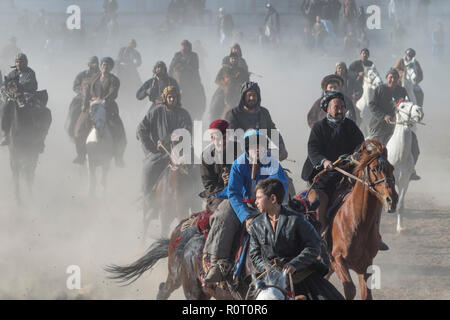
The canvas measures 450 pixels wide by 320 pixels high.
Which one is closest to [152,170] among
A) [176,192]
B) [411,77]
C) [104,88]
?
[176,192]

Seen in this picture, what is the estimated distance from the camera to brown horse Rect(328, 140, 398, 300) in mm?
8312

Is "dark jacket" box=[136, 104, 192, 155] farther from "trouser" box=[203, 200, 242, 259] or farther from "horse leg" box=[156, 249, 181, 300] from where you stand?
"trouser" box=[203, 200, 242, 259]

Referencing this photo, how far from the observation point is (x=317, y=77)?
1270 inches

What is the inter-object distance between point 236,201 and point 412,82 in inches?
567

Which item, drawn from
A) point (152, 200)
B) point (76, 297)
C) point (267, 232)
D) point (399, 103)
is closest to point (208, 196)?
point (267, 232)

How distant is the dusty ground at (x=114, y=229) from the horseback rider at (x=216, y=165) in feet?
10.1

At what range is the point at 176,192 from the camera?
488 inches

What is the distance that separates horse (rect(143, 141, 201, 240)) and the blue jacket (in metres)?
4.96

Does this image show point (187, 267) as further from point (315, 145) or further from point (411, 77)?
point (411, 77)

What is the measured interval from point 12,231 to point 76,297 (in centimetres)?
430

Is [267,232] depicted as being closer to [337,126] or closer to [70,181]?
[337,126]

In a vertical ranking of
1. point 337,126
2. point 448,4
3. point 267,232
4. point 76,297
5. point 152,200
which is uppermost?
point 448,4

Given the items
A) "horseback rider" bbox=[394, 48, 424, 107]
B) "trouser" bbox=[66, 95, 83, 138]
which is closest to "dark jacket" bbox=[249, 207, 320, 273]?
"trouser" bbox=[66, 95, 83, 138]

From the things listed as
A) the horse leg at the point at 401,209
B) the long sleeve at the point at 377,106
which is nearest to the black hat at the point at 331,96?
the horse leg at the point at 401,209
